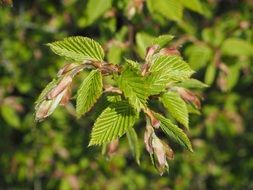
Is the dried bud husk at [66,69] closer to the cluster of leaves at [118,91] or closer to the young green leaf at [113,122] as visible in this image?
the cluster of leaves at [118,91]

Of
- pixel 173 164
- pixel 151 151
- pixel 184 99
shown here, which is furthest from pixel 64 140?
pixel 151 151

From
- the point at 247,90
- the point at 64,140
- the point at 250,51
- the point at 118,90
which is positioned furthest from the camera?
the point at 247,90

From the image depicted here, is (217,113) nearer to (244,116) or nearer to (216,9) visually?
(244,116)

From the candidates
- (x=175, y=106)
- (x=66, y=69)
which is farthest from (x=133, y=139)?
(x=66, y=69)

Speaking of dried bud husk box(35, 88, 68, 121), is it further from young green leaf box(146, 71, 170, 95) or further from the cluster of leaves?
young green leaf box(146, 71, 170, 95)

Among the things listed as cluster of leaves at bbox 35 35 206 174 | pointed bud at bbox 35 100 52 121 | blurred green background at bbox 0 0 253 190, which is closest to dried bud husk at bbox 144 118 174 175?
cluster of leaves at bbox 35 35 206 174
